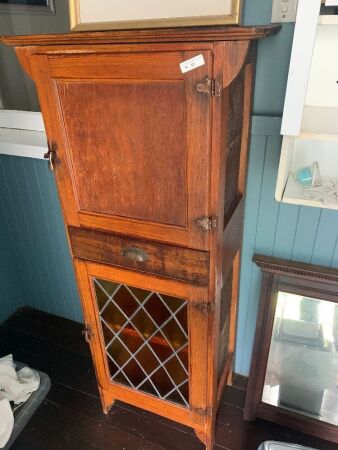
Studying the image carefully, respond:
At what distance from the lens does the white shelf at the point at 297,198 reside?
3.41ft

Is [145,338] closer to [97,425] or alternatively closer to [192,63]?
[97,425]

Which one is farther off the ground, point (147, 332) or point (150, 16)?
point (150, 16)

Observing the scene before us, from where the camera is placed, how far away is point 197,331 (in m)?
1.18

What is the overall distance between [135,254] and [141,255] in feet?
0.07

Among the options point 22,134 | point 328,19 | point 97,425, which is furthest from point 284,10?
point 97,425

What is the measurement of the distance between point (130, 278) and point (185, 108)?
60 centimetres

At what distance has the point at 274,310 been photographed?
4.56ft

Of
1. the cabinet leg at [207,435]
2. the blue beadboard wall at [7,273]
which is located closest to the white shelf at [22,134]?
the blue beadboard wall at [7,273]

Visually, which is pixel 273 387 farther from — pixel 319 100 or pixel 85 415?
pixel 319 100

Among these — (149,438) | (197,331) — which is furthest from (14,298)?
(197,331)

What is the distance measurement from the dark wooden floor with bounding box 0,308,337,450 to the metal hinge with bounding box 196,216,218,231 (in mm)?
1076

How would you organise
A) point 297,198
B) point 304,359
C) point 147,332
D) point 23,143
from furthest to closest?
point 23,143 < point 304,359 < point 147,332 < point 297,198

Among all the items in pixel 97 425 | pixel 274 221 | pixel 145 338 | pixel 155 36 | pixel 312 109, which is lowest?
pixel 97 425

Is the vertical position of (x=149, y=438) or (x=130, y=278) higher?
(x=130, y=278)
